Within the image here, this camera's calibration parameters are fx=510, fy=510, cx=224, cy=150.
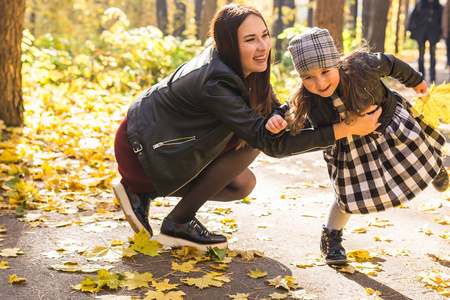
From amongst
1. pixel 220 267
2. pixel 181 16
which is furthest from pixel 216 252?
pixel 181 16

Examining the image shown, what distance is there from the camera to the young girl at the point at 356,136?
8.10 feet

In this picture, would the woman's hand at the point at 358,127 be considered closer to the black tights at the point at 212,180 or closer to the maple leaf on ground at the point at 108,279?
the black tights at the point at 212,180

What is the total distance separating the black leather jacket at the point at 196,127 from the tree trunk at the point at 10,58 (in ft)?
10.1

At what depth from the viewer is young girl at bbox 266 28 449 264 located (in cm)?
247

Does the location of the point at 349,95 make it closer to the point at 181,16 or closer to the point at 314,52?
the point at 314,52

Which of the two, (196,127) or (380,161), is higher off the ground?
(196,127)

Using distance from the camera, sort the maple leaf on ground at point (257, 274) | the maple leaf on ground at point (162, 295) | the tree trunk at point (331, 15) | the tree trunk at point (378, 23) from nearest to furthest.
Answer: the maple leaf on ground at point (162, 295)
the maple leaf on ground at point (257, 274)
the tree trunk at point (331, 15)
the tree trunk at point (378, 23)

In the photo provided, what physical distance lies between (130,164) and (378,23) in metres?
9.05

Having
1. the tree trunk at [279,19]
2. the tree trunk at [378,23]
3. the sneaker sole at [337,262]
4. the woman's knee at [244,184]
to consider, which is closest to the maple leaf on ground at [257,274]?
the sneaker sole at [337,262]

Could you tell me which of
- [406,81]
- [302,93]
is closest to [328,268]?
[302,93]

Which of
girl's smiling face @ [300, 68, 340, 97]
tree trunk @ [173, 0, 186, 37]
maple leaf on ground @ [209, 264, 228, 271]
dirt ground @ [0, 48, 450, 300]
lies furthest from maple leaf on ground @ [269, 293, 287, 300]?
tree trunk @ [173, 0, 186, 37]

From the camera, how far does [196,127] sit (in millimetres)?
2623

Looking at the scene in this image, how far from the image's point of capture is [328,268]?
2664 millimetres

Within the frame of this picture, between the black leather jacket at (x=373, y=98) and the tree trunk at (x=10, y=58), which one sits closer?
the black leather jacket at (x=373, y=98)
